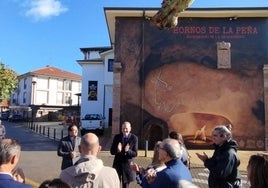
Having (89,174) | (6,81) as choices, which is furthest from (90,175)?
(6,81)

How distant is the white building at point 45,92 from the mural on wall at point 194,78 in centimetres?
4092

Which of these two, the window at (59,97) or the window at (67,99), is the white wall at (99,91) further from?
the window at (67,99)

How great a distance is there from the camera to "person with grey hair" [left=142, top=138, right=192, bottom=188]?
150 inches

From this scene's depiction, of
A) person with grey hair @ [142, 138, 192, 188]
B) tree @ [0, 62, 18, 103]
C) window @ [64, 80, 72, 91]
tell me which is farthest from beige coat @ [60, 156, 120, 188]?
window @ [64, 80, 72, 91]

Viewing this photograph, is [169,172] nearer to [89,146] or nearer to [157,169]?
[157,169]

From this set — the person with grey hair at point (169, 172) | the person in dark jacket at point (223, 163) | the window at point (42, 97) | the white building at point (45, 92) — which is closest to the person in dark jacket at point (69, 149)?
the person in dark jacket at point (223, 163)

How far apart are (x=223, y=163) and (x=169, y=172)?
1413mm

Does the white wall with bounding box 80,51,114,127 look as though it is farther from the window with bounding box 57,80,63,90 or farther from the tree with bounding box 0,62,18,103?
the window with bounding box 57,80,63,90

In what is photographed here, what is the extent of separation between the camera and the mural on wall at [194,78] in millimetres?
21250

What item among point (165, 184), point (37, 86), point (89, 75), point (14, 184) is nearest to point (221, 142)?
point (165, 184)

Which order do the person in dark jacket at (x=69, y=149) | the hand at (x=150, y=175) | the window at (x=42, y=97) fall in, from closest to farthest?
1. the hand at (x=150, y=175)
2. the person in dark jacket at (x=69, y=149)
3. the window at (x=42, y=97)

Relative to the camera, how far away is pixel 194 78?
21.7 metres

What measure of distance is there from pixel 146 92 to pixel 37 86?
1971 inches

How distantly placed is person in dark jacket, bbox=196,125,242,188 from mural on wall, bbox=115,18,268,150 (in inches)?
635
